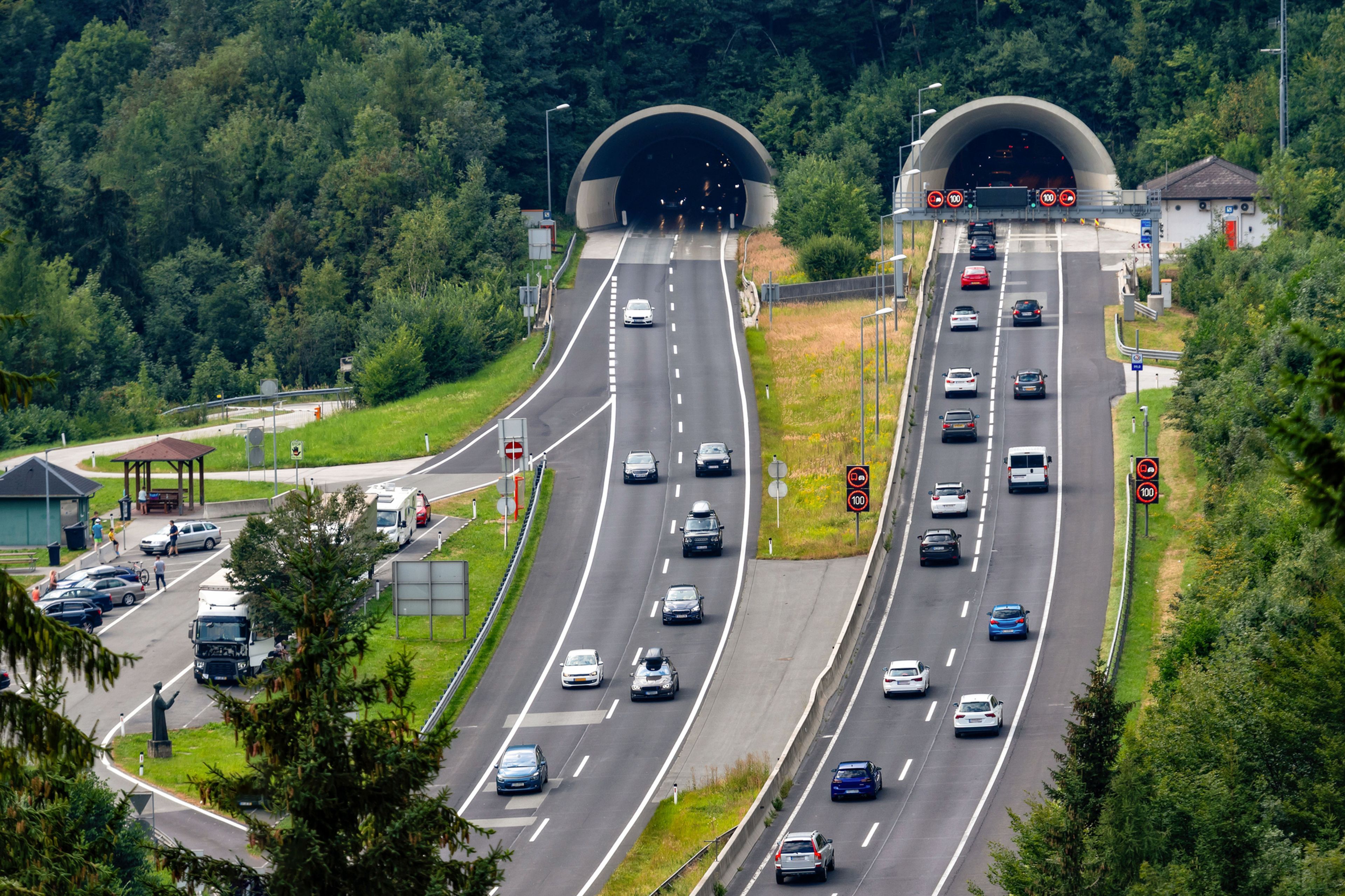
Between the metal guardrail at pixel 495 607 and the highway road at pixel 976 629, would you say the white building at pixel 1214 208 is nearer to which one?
the highway road at pixel 976 629

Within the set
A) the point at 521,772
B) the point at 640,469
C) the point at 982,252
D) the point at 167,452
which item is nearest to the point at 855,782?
the point at 521,772

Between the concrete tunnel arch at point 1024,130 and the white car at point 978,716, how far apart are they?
7020 cm

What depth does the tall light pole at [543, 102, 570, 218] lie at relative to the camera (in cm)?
10788

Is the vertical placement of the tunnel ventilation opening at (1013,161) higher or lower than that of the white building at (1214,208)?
higher

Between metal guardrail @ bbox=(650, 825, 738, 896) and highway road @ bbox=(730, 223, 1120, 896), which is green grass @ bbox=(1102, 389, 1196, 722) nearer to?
highway road @ bbox=(730, 223, 1120, 896)

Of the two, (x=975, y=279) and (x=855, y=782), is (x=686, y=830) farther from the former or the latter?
(x=975, y=279)

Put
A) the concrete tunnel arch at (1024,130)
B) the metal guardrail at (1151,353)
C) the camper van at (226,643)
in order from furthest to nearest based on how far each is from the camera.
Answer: the concrete tunnel arch at (1024,130)
the metal guardrail at (1151,353)
the camper van at (226,643)

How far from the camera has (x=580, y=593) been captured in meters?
59.8

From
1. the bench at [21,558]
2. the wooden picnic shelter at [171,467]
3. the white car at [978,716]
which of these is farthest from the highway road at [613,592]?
the bench at [21,558]

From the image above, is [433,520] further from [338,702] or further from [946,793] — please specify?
[338,702]

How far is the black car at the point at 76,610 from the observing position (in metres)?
56.8

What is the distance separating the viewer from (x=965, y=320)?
8738 centimetres

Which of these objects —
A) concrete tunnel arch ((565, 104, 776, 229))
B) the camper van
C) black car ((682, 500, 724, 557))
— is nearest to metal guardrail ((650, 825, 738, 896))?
the camper van

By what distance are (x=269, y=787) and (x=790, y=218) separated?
3728 inches
